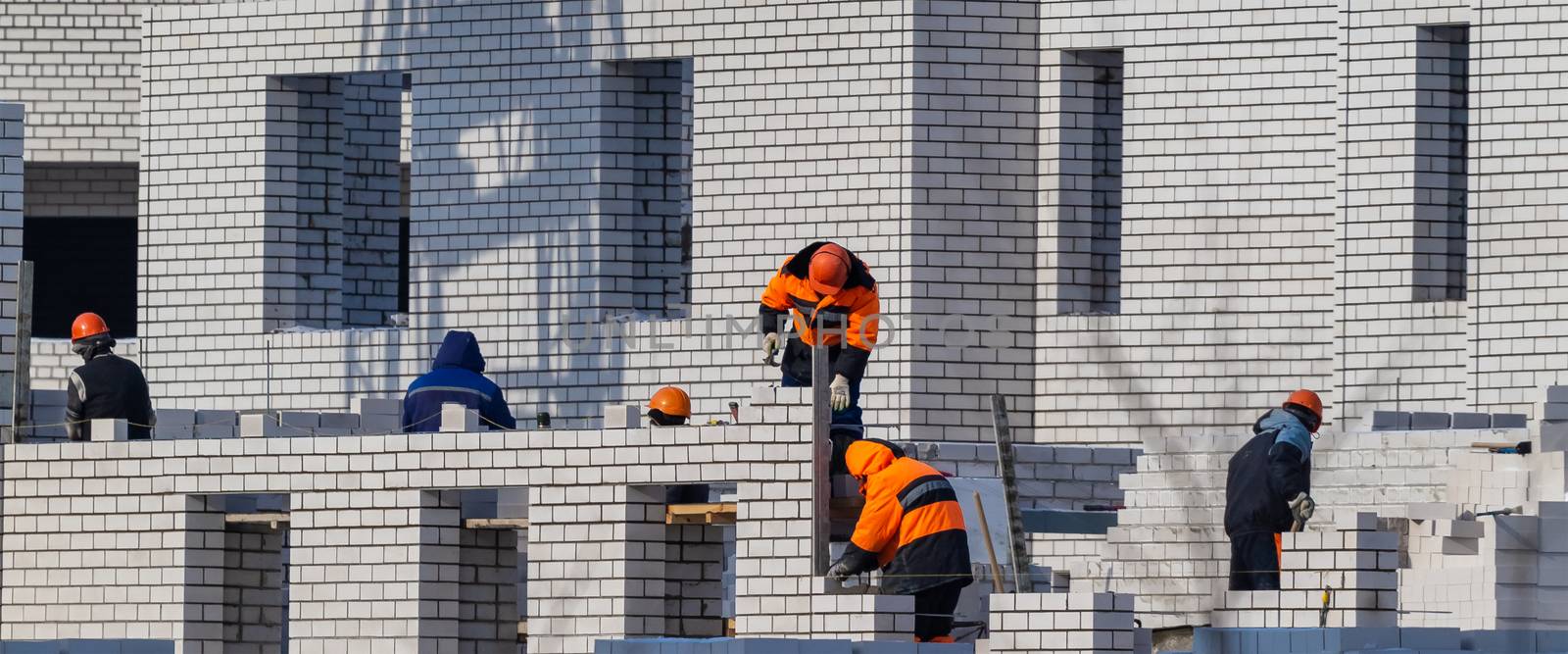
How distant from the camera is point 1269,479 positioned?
1641 centimetres

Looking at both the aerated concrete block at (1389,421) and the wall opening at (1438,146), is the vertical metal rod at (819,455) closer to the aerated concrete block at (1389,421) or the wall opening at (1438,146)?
the aerated concrete block at (1389,421)

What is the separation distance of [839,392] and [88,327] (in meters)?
4.92

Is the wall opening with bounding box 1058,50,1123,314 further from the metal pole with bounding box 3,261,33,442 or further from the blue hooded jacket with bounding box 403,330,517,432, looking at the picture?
the metal pole with bounding box 3,261,33,442

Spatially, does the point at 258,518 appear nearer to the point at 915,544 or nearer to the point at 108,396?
the point at 108,396

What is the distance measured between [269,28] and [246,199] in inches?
45.5

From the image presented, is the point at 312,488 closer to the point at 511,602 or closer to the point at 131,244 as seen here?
the point at 511,602

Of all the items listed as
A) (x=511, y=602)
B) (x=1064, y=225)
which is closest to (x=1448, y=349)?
(x=1064, y=225)

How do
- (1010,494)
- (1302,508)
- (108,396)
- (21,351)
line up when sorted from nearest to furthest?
(1010,494)
(1302,508)
(21,351)
(108,396)

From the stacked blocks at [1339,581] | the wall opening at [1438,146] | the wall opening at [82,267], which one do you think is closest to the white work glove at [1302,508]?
the stacked blocks at [1339,581]

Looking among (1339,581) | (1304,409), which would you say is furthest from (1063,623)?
(1304,409)

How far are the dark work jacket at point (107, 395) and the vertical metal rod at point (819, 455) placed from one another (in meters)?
4.27

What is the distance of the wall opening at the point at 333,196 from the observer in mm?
23719

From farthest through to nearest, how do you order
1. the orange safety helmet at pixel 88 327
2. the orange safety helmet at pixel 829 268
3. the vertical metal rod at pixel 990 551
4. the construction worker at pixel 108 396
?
the orange safety helmet at pixel 88 327 → the construction worker at pixel 108 396 → the orange safety helmet at pixel 829 268 → the vertical metal rod at pixel 990 551

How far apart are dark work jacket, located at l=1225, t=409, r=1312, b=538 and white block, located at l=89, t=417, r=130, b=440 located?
544cm
